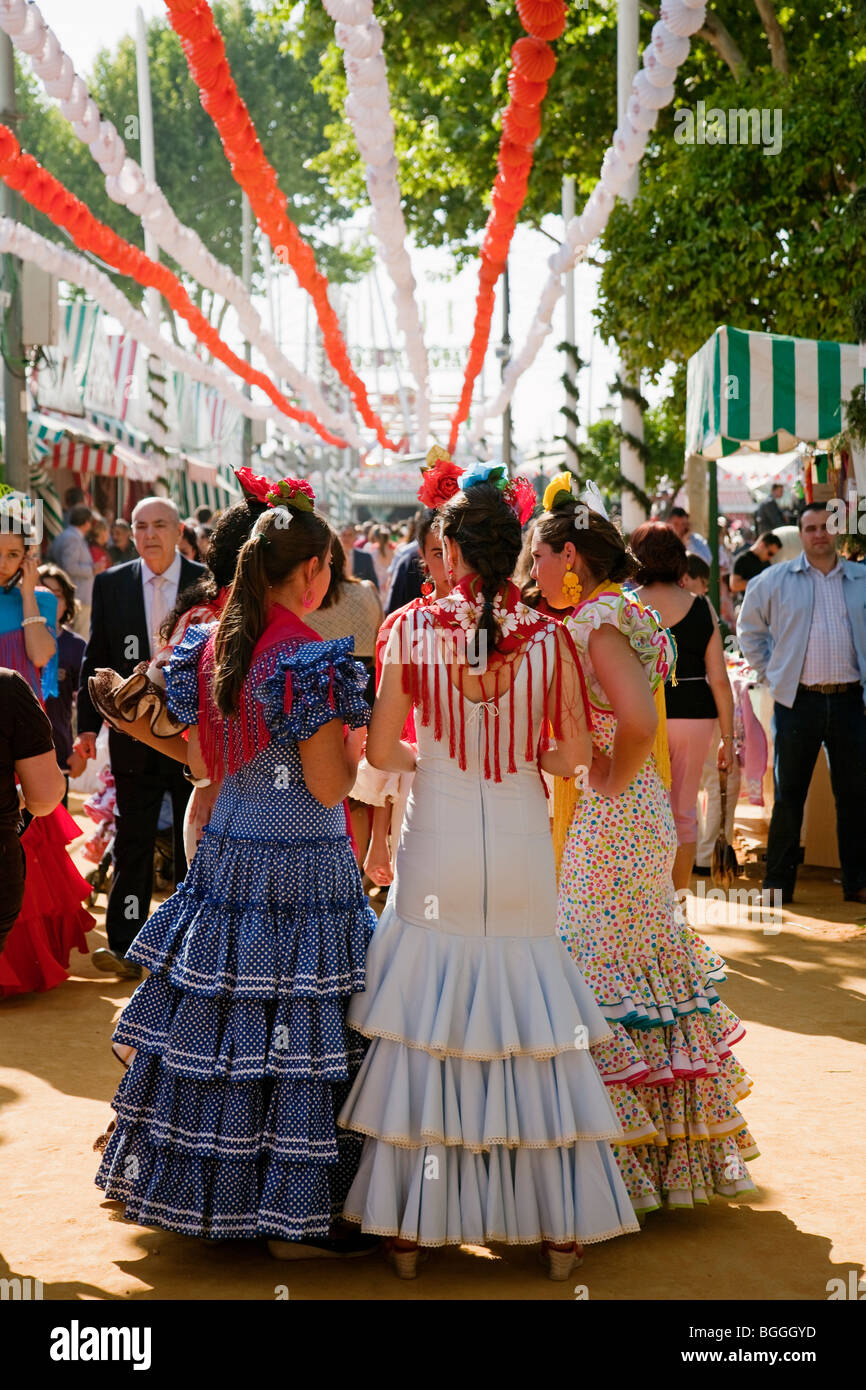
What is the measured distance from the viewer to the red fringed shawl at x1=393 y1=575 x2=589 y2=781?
3787 mm

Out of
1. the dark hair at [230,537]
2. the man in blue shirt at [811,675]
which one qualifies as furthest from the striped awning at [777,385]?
the dark hair at [230,537]

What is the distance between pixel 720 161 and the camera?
11859 millimetres

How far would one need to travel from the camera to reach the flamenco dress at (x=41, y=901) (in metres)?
6.64

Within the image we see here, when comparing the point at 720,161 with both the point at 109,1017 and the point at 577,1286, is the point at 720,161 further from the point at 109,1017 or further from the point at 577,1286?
the point at 577,1286

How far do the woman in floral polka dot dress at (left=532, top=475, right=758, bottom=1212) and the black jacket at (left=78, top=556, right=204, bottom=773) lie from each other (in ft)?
9.14

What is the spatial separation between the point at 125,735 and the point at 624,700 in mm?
3388

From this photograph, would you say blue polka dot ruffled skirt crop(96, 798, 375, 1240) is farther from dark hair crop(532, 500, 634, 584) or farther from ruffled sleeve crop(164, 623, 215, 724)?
dark hair crop(532, 500, 634, 584)

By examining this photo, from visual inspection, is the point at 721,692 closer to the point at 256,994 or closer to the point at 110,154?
the point at 256,994

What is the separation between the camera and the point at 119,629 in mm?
6840

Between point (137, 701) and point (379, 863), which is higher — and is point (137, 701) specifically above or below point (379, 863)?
above

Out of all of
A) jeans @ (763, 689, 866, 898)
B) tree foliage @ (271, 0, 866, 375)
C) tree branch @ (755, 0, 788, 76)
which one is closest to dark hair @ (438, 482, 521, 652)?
jeans @ (763, 689, 866, 898)

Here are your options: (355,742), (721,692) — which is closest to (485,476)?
(355,742)
